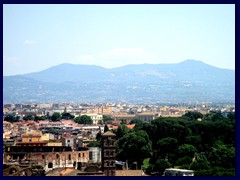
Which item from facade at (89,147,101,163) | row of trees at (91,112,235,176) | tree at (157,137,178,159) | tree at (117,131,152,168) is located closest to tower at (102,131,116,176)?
row of trees at (91,112,235,176)

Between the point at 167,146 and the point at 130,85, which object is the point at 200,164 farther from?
the point at 130,85

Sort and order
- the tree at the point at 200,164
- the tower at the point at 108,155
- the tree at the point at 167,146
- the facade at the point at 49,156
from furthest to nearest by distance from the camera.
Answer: the tree at the point at 167,146
the facade at the point at 49,156
the tree at the point at 200,164
the tower at the point at 108,155

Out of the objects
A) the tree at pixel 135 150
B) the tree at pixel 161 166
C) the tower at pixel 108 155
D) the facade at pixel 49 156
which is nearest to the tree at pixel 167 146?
the tree at pixel 135 150

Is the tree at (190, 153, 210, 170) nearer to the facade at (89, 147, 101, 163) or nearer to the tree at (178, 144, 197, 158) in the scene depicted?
the tree at (178, 144, 197, 158)

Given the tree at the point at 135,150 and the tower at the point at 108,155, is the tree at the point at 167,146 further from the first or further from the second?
the tower at the point at 108,155

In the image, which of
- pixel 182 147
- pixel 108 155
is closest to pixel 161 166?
pixel 108 155

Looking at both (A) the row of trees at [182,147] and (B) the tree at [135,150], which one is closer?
(A) the row of trees at [182,147]

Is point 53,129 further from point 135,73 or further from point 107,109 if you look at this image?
point 135,73

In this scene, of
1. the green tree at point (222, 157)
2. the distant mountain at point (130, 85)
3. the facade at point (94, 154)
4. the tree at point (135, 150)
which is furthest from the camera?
the distant mountain at point (130, 85)

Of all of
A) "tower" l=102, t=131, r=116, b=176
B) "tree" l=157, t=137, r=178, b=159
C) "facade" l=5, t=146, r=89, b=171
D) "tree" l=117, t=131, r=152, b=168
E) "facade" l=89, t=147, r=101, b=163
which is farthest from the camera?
"tree" l=157, t=137, r=178, b=159
